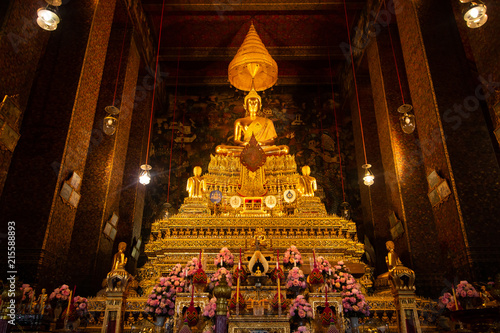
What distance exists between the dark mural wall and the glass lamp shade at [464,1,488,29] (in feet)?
24.8

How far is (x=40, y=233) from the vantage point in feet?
15.3

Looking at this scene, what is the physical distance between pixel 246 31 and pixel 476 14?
29.0 ft

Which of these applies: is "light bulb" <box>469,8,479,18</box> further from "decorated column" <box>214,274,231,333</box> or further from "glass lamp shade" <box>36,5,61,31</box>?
"glass lamp shade" <box>36,5,61,31</box>

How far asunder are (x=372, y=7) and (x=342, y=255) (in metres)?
6.54

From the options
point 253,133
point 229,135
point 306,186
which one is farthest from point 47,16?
point 229,135

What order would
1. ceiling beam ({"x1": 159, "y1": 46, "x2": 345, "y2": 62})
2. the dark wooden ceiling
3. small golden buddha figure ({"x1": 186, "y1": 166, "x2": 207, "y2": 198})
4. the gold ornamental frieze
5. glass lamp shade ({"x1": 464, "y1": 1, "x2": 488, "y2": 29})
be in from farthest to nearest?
ceiling beam ({"x1": 159, "y1": 46, "x2": 345, "y2": 62}), the dark wooden ceiling, small golden buddha figure ({"x1": 186, "y1": 166, "x2": 207, "y2": 198}), the gold ornamental frieze, glass lamp shade ({"x1": 464, "y1": 1, "x2": 488, "y2": 29})

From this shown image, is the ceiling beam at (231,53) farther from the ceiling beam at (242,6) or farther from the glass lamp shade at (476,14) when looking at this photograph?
the glass lamp shade at (476,14)

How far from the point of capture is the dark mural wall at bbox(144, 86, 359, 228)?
37.6ft

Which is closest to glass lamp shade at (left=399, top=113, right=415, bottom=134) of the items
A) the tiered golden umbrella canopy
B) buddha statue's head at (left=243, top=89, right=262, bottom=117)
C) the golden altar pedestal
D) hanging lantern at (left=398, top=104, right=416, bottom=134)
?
hanging lantern at (left=398, top=104, right=416, bottom=134)

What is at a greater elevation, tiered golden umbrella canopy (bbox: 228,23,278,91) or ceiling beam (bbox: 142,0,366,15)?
ceiling beam (bbox: 142,0,366,15)

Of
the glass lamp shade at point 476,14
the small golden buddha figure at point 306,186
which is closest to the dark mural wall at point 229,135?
the small golden buddha figure at point 306,186

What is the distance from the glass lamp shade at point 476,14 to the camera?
397 cm

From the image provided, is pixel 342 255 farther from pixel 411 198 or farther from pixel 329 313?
pixel 329 313

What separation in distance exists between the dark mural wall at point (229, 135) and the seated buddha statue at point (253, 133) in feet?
6.65
